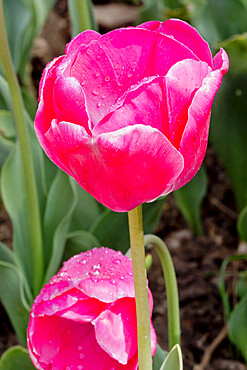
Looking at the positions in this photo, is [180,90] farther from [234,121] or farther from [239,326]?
[234,121]

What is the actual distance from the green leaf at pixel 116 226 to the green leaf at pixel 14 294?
0.60ft

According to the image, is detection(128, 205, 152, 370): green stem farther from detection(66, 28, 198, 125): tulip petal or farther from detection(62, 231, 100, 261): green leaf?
detection(62, 231, 100, 261): green leaf

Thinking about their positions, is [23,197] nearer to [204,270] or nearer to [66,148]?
[204,270]

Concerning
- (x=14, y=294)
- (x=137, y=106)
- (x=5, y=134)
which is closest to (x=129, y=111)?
(x=137, y=106)

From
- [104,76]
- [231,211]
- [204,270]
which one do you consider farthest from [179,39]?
[231,211]

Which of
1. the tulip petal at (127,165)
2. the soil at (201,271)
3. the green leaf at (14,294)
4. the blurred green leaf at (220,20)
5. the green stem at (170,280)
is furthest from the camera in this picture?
the blurred green leaf at (220,20)

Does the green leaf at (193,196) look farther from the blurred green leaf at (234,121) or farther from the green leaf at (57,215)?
the green leaf at (57,215)

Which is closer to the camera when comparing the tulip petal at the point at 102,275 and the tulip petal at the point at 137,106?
the tulip petal at the point at 137,106

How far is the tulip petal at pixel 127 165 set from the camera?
0.46 metres

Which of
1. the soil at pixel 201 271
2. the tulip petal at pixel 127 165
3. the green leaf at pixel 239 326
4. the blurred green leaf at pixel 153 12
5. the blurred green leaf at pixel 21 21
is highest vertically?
the tulip petal at pixel 127 165

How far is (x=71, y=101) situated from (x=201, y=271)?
46.7 inches

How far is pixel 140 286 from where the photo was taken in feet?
1.84

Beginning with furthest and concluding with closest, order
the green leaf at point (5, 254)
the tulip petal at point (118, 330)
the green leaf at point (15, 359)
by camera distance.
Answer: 1. the green leaf at point (5, 254)
2. the green leaf at point (15, 359)
3. the tulip petal at point (118, 330)

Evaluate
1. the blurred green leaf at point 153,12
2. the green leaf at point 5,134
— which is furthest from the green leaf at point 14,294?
the blurred green leaf at point 153,12
